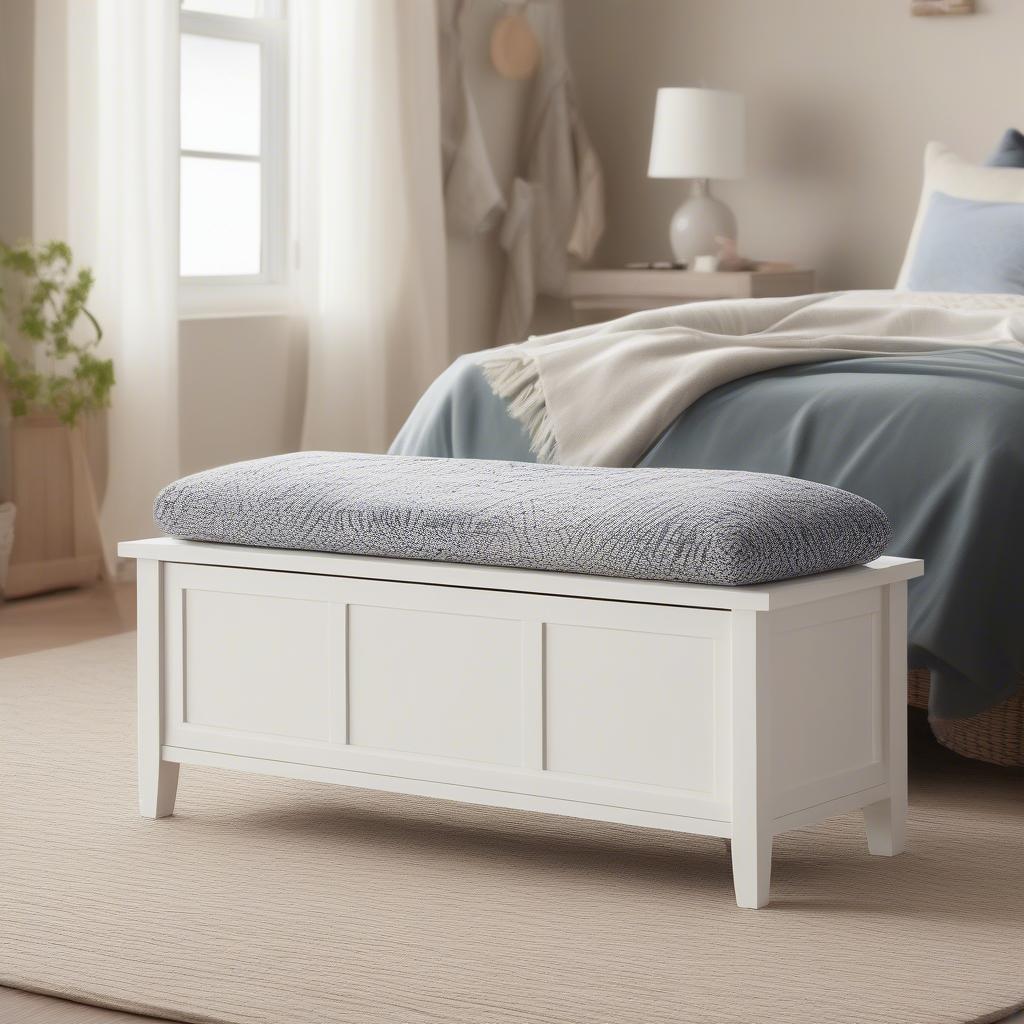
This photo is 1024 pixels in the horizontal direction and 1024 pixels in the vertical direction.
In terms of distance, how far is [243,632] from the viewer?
2.27 m

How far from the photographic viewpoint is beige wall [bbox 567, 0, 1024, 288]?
5270mm

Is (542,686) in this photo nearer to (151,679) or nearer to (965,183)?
(151,679)

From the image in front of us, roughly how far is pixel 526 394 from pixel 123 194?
173 cm

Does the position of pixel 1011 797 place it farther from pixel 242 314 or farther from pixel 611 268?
pixel 611 268

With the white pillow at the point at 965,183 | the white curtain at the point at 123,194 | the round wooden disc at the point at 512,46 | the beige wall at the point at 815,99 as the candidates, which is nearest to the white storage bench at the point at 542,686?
the white curtain at the point at 123,194

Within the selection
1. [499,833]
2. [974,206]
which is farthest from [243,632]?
[974,206]

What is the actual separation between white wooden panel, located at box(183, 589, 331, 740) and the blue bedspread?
0.81m

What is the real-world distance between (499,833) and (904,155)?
367 centimetres

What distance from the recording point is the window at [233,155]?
477 centimetres

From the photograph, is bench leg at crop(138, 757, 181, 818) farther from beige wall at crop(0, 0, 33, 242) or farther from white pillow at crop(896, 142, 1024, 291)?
white pillow at crop(896, 142, 1024, 291)

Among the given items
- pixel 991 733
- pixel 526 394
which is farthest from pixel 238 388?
pixel 991 733

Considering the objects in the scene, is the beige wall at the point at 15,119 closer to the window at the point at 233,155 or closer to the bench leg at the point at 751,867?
the window at the point at 233,155

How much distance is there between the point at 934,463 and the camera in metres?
2.55

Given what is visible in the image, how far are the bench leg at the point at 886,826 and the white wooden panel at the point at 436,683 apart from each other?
0.47 m
